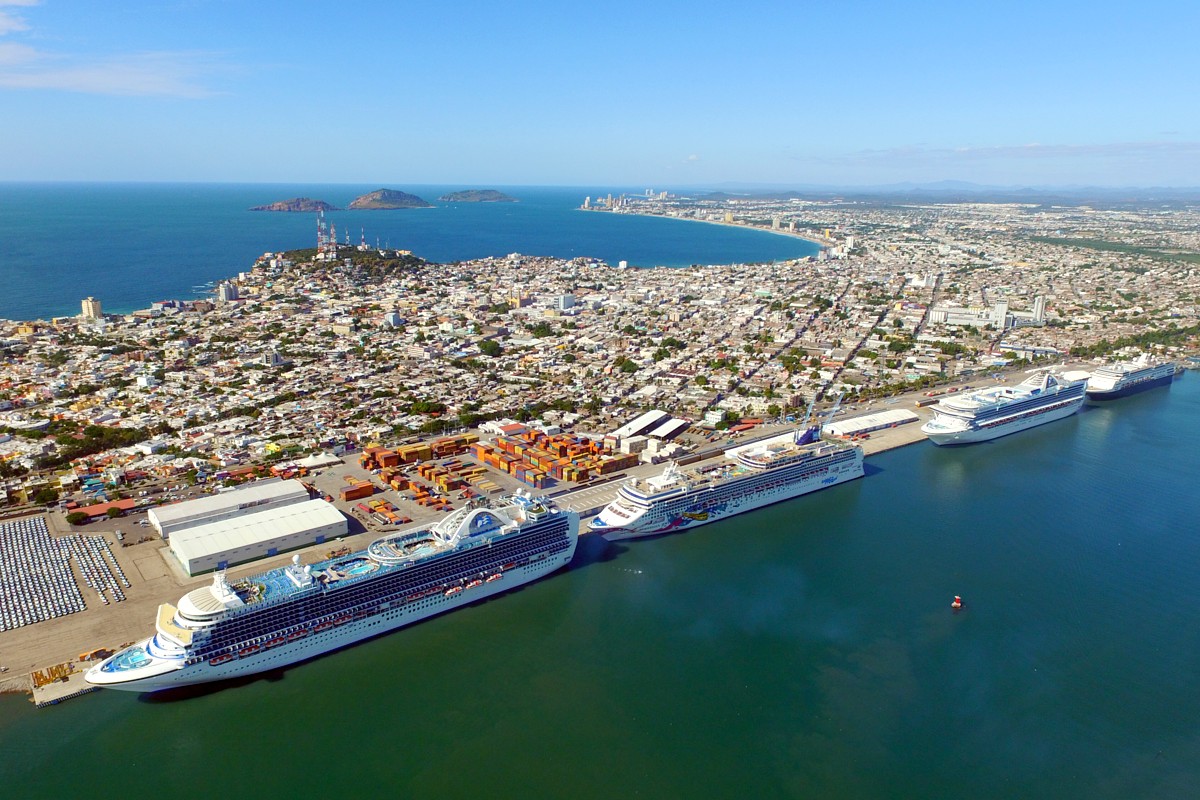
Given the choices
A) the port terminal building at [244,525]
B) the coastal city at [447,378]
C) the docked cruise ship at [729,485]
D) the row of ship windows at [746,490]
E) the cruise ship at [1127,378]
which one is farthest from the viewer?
the cruise ship at [1127,378]

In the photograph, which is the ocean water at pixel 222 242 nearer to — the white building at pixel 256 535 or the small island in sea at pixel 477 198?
the white building at pixel 256 535

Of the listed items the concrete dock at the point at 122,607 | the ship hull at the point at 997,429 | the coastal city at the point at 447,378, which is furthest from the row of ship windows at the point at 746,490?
the ship hull at the point at 997,429

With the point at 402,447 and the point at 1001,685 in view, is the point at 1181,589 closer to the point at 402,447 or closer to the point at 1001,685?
the point at 1001,685

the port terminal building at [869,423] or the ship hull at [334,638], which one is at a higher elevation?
the port terminal building at [869,423]

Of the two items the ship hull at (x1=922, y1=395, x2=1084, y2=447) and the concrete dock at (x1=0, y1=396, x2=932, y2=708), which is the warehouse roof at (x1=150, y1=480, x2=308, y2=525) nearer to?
the concrete dock at (x1=0, y1=396, x2=932, y2=708)

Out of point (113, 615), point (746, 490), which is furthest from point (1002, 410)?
point (113, 615)

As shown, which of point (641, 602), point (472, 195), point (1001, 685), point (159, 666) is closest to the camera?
point (159, 666)

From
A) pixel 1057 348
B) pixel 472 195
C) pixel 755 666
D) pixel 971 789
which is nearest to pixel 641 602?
pixel 755 666

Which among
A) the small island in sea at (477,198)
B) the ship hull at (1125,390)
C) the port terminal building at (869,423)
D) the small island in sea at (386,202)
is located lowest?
the port terminal building at (869,423)
